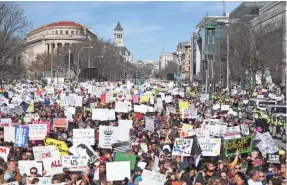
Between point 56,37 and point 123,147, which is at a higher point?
point 56,37

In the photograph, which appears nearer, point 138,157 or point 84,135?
point 138,157

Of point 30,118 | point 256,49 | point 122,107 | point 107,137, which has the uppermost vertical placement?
point 256,49

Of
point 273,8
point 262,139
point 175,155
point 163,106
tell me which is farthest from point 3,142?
point 273,8

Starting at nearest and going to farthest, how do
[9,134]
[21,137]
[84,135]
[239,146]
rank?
[239,146], [84,135], [21,137], [9,134]

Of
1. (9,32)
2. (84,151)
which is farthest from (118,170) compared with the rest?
(9,32)

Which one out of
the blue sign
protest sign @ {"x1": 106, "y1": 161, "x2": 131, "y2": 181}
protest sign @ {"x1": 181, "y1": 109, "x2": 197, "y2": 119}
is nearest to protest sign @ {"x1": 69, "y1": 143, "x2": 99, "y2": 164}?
protest sign @ {"x1": 106, "y1": 161, "x2": 131, "y2": 181}

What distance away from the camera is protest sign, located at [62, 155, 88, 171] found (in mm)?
10016

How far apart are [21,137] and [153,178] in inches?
206

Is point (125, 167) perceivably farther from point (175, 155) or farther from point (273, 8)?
point (273, 8)

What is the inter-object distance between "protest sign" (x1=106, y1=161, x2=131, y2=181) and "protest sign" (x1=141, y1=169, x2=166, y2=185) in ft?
2.51

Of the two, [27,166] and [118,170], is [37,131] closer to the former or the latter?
[27,166]

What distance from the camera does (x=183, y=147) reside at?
11.4m

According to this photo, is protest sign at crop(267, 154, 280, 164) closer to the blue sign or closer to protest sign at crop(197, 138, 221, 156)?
protest sign at crop(197, 138, 221, 156)

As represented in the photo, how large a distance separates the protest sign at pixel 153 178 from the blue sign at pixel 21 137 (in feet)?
16.3
